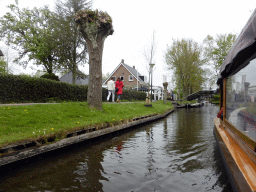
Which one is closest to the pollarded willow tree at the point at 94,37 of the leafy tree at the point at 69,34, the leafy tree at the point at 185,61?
the leafy tree at the point at 69,34

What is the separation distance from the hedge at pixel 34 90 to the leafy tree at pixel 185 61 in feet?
66.4

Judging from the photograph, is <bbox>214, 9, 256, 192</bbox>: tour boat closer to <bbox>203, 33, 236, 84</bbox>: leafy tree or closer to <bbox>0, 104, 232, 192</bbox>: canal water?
<bbox>0, 104, 232, 192</bbox>: canal water

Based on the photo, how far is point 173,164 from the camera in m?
3.57

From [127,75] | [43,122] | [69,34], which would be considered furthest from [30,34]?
[43,122]

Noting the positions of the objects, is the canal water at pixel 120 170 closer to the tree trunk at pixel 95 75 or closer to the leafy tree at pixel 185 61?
the tree trunk at pixel 95 75

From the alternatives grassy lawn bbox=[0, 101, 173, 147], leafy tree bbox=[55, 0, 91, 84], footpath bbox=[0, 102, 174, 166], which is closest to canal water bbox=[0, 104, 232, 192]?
footpath bbox=[0, 102, 174, 166]

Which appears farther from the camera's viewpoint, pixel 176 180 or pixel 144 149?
pixel 144 149

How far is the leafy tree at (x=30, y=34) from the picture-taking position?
23.7 m

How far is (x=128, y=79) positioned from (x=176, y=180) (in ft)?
116

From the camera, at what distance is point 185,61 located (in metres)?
29.0

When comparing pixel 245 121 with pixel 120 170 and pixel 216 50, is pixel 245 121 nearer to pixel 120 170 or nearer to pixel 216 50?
pixel 120 170

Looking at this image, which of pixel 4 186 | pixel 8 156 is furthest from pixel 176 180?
pixel 8 156

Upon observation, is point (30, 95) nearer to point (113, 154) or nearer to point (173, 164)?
point (113, 154)

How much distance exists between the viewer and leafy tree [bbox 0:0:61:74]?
23703 millimetres
